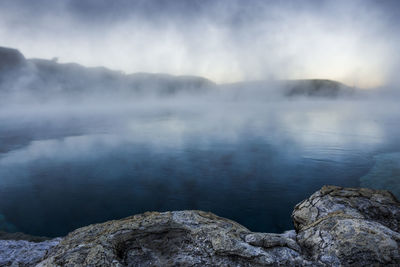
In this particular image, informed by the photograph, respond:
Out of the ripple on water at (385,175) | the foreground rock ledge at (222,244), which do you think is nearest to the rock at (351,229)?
the foreground rock ledge at (222,244)

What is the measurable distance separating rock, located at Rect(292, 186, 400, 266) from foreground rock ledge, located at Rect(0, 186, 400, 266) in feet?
0.04

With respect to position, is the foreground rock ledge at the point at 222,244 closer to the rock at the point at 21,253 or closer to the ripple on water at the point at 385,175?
the rock at the point at 21,253

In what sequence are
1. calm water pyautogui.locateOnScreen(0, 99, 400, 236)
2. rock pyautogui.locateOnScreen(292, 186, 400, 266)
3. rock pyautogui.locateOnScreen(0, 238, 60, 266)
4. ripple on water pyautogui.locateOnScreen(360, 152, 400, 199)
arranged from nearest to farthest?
rock pyautogui.locateOnScreen(292, 186, 400, 266)
rock pyautogui.locateOnScreen(0, 238, 60, 266)
calm water pyautogui.locateOnScreen(0, 99, 400, 236)
ripple on water pyautogui.locateOnScreen(360, 152, 400, 199)

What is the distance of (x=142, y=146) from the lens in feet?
104

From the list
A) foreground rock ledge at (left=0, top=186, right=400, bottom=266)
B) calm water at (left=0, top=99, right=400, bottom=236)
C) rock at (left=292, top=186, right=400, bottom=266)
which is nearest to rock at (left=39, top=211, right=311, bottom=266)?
foreground rock ledge at (left=0, top=186, right=400, bottom=266)

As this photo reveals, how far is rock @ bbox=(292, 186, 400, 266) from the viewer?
127 inches

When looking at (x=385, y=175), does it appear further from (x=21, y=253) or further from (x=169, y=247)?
(x=21, y=253)

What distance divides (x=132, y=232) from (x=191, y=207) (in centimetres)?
1014

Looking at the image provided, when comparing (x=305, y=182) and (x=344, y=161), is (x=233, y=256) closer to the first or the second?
(x=305, y=182)

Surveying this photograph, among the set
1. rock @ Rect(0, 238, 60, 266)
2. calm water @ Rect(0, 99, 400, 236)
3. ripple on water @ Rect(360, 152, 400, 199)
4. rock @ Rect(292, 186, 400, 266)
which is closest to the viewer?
rock @ Rect(292, 186, 400, 266)

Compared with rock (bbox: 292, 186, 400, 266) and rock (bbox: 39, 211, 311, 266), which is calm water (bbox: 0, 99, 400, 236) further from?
rock (bbox: 39, 211, 311, 266)

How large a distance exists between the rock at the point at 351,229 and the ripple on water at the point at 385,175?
11.5 meters

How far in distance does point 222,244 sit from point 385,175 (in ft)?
64.1

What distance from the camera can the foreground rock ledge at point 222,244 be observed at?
324 cm
